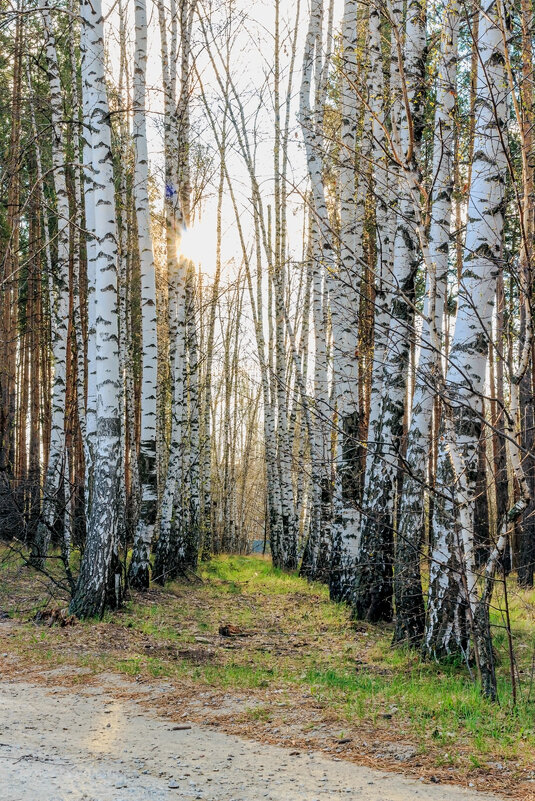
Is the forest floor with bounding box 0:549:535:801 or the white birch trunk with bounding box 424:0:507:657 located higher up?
the white birch trunk with bounding box 424:0:507:657

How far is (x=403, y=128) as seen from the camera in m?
9.28

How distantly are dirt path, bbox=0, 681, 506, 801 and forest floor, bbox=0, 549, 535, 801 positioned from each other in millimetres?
167

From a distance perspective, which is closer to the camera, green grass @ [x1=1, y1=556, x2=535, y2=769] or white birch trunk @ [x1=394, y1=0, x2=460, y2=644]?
green grass @ [x1=1, y1=556, x2=535, y2=769]

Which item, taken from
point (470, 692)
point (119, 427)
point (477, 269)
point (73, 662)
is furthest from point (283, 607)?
point (477, 269)

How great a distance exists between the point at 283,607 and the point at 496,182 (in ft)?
24.5

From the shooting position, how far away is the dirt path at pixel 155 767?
3668 millimetres

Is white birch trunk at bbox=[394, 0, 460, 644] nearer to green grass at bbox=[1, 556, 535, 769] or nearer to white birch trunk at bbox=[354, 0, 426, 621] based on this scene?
white birch trunk at bbox=[354, 0, 426, 621]

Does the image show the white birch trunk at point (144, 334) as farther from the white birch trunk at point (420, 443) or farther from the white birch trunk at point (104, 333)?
the white birch trunk at point (420, 443)

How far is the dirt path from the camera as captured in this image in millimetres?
3668

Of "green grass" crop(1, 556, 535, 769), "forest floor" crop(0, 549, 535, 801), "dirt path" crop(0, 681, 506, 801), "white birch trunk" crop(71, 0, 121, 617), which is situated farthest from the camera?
"white birch trunk" crop(71, 0, 121, 617)

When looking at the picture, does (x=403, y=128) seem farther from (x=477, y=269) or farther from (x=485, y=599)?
(x=485, y=599)

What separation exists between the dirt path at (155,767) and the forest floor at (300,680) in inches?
6.6

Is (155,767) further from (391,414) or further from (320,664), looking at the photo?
(391,414)

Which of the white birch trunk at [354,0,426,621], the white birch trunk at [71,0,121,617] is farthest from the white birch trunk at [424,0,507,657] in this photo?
the white birch trunk at [71,0,121,617]
